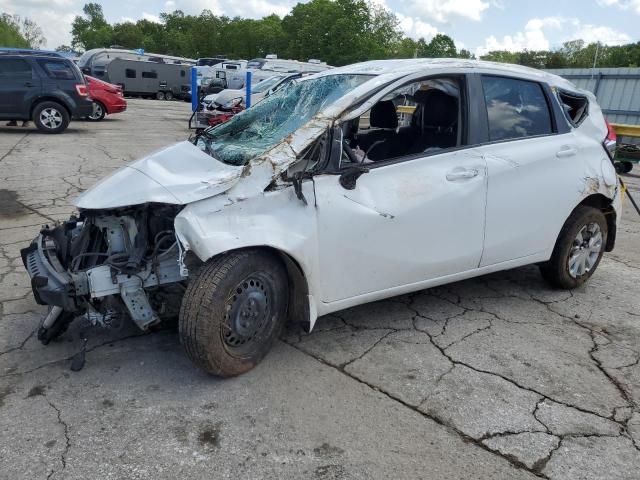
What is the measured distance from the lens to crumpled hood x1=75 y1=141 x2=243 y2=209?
288 centimetres

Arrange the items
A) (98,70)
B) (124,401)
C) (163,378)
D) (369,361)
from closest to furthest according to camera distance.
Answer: (124,401)
(163,378)
(369,361)
(98,70)

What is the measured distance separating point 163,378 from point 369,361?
1.23m

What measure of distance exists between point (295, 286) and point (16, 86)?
11.7 meters

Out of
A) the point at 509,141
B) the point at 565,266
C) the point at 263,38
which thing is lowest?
the point at 565,266

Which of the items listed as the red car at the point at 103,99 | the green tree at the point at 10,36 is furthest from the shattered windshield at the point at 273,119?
the green tree at the point at 10,36

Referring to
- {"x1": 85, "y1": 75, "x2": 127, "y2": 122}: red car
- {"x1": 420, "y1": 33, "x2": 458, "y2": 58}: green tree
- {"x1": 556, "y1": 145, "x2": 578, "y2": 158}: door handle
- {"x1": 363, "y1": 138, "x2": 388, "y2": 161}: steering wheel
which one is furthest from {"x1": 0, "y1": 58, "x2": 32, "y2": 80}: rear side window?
{"x1": 420, "y1": 33, "x2": 458, "y2": 58}: green tree

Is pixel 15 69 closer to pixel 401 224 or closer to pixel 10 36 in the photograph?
pixel 401 224

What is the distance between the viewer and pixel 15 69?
1208cm

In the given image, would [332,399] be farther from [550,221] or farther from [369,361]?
[550,221]

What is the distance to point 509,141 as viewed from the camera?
12.7 ft

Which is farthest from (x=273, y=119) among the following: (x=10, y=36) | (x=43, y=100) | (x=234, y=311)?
(x=10, y=36)

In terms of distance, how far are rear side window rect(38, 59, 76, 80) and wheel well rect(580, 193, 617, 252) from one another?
12098 millimetres

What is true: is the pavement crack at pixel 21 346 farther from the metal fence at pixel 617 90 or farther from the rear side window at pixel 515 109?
the metal fence at pixel 617 90

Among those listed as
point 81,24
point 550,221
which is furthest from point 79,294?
point 81,24
